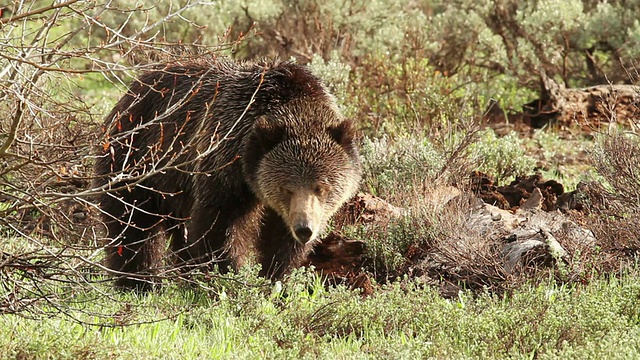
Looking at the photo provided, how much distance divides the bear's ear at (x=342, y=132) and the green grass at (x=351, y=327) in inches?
47.4

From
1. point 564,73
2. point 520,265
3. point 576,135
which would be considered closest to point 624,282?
point 520,265

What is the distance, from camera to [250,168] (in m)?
7.16

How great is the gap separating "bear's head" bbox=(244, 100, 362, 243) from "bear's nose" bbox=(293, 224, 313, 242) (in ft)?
0.53

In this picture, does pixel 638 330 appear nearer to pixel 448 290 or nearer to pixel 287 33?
pixel 448 290

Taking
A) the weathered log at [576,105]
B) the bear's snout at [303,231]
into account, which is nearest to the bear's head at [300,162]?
the bear's snout at [303,231]

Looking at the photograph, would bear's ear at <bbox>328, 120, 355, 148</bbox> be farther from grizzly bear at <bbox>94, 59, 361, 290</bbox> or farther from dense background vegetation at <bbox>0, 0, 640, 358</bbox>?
dense background vegetation at <bbox>0, 0, 640, 358</bbox>

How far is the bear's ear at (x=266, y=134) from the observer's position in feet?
23.2

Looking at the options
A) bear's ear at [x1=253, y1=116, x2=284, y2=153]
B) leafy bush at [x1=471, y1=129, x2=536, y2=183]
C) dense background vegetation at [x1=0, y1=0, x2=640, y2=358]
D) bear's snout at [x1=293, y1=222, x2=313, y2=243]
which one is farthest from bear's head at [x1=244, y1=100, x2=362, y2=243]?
leafy bush at [x1=471, y1=129, x2=536, y2=183]

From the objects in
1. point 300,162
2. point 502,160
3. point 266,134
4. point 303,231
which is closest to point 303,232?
point 303,231

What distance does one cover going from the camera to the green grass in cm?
525

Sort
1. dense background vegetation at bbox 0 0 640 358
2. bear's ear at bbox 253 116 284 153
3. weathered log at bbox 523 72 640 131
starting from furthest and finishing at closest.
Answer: weathered log at bbox 523 72 640 131, bear's ear at bbox 253 116 284 153, dense background vegetation at bbox 0 0 640 358

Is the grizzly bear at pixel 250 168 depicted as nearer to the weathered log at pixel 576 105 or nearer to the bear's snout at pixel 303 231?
the bear's snout at pixel 303 231

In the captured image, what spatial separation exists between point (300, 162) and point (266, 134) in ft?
1.09

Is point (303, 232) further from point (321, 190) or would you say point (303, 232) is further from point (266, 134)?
point (266, 134)
